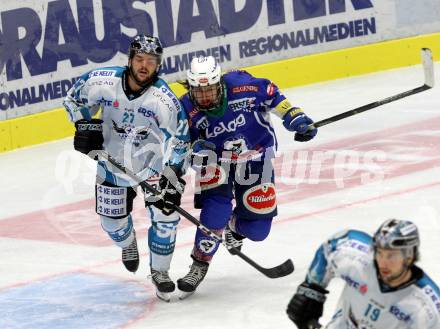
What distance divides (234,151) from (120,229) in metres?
0.77

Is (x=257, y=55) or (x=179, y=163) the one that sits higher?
(x=179, y=163)

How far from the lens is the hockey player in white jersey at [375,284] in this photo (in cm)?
400

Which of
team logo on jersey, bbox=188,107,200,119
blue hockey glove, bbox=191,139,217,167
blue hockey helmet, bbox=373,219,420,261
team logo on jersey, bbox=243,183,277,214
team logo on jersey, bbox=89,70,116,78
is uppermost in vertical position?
team logo on jersey, bbox=89,70,116,78

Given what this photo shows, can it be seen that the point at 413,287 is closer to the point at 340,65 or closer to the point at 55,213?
the point at 55,213

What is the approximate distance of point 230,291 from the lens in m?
6.59

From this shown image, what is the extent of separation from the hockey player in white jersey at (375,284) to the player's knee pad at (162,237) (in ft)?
6.97

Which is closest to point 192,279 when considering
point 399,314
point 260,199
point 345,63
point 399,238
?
point 260,199

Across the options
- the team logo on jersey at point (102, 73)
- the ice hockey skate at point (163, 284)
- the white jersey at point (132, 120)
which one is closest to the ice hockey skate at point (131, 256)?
the ice hockey skate at point (163, 284)

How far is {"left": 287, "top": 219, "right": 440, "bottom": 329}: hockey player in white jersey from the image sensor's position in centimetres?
400

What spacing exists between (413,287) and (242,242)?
293 centimetres

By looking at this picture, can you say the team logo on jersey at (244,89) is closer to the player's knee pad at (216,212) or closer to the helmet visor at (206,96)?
the helmet visor at (206,96)

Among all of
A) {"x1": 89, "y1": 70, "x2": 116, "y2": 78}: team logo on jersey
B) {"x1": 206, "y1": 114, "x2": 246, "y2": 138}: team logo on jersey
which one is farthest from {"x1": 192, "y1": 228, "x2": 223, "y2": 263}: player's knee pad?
{"x1": 89, "y1": 70, "x2": 116, "y2": 78}: team logo on jersey

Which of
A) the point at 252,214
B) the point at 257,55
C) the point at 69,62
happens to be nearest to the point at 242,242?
the point at 252,214

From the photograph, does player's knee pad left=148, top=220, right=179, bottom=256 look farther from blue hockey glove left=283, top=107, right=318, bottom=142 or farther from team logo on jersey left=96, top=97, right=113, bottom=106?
blue hockey glove left=283, top=107, right=318, bottom=142
